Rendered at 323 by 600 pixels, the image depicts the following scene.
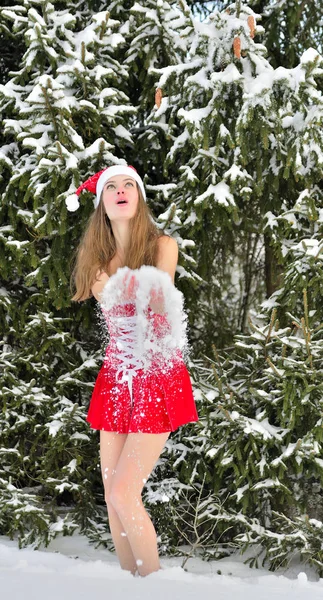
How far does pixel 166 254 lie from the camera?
318 centimetres

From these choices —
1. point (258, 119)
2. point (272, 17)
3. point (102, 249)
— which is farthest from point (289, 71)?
point (102, 249)

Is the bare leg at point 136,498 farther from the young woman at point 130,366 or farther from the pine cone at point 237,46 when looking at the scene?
the pine cone at point 237,46

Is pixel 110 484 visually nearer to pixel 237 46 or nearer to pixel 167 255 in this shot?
pixel 167 255

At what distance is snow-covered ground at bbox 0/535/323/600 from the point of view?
2.75m

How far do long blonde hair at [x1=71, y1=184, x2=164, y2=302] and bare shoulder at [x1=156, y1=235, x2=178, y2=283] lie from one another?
0.08ft

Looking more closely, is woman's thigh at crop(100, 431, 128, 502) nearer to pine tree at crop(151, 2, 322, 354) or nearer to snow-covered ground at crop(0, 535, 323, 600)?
snow-covered ground at crop(0, 535, 323, 600)

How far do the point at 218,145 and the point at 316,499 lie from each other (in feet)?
7.35

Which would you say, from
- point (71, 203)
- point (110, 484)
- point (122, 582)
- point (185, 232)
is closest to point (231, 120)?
point (185, 232)

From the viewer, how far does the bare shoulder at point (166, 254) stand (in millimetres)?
3160

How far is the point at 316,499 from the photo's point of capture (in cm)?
404

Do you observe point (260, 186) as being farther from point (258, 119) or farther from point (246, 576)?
point (246, 576)

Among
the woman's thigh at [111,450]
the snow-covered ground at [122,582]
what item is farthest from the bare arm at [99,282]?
the snow-covered ground at [122,582]

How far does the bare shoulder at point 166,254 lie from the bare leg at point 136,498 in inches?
31.2

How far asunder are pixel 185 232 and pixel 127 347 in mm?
1419
